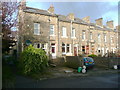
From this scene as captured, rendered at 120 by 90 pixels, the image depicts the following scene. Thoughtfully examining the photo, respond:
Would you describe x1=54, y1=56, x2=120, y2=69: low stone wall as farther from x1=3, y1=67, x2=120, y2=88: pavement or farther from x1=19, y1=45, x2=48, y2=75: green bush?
x1=19, y1=45, x2=48, y2=75: green bush

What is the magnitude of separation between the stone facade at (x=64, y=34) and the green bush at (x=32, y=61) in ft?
17.3

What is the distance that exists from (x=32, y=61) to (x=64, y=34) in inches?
478

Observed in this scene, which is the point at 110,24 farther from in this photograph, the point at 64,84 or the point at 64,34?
the point at 64,84

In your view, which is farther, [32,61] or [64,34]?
[64,34]

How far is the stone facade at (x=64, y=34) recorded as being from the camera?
18.0 metres

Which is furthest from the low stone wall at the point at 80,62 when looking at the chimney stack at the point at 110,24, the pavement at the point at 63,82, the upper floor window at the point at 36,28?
the chimney stack at the point at 110,24

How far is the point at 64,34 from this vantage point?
848 inches

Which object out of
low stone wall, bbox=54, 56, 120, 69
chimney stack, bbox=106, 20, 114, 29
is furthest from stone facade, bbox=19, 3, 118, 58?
chimney stack, bbox=106, 20, 114, 29

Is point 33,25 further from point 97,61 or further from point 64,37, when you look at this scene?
point 97,61

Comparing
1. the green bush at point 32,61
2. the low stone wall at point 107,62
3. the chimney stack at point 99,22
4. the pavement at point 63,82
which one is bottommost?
the pavement at point 63,82

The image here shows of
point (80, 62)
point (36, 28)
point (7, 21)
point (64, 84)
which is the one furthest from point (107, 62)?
point (7, 21)

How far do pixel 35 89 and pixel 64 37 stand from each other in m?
14.9

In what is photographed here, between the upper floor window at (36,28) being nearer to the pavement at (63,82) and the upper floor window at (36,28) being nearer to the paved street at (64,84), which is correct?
the pavement at (63,82)

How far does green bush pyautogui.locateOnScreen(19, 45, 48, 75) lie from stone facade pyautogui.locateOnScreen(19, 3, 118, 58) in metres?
5.26
